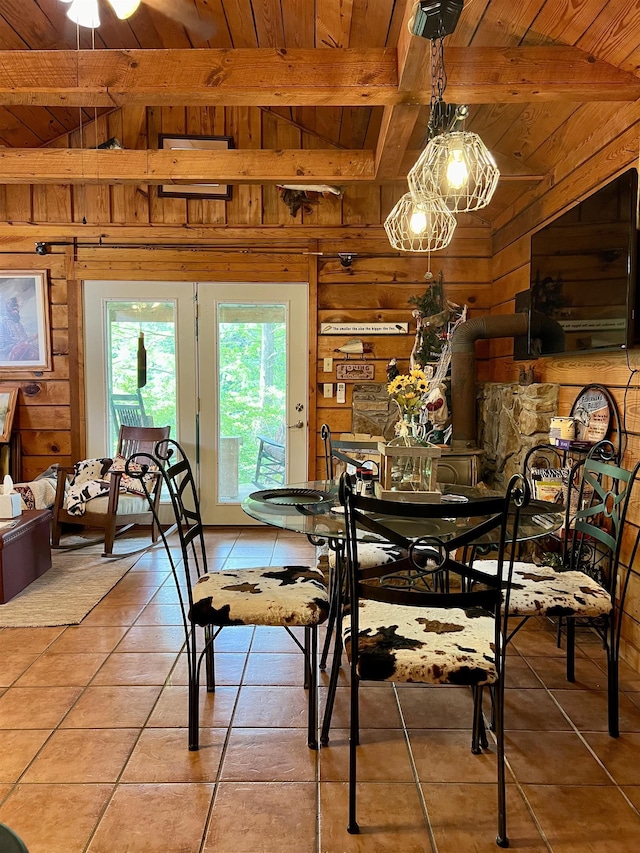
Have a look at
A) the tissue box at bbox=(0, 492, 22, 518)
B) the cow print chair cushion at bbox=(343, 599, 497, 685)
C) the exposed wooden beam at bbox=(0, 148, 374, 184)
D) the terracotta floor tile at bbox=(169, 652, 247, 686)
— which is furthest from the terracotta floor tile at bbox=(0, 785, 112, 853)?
the exposed wooden beam at bbox=(0, 148, 374, 184)

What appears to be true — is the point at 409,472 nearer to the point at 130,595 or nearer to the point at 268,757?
the point at 268,757

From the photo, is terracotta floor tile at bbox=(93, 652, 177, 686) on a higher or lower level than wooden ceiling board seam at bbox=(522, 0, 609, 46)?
lower

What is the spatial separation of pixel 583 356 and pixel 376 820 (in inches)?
89.4

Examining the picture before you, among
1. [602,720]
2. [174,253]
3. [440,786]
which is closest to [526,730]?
[602,720]

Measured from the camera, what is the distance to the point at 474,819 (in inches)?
63.1

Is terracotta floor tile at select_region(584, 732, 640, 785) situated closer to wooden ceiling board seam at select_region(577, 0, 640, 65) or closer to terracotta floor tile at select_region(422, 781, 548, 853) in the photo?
terracotta floor tile at select_region(422, 781, 548, 853)

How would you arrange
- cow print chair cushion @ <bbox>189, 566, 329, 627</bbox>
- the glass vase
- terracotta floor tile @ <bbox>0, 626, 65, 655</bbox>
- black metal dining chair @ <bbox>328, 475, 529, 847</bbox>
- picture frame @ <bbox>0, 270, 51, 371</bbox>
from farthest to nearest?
1. picture frame @ <bbox>0, 270, 51, 371</bbox>
2. terracotta floor tile @ <bbox>0, 626, 65, 655</bbox>
3. the glass vase
4. cow print chair cushion @ <bbox>189, 566, 329, 627</bbox>
5. black metal dining chair @ <bbox>328, 475, 529, 847</bbox>

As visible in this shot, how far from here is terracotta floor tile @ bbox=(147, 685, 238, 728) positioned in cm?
204

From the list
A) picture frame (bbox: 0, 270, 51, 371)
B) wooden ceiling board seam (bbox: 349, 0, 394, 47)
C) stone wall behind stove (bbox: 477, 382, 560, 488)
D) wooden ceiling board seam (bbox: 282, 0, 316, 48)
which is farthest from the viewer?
picture frame (bbox: 0, 270, 51, 371)

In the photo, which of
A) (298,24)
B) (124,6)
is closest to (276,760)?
(124,6)

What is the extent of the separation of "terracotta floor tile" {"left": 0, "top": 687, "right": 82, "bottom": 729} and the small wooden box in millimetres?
1427

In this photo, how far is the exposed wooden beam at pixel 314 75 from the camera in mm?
2404

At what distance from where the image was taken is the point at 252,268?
14.9ft

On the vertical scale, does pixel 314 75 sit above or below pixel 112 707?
above
